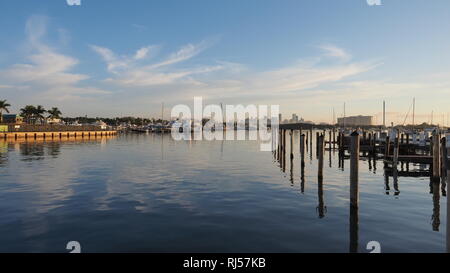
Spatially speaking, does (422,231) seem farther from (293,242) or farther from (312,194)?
(312,194)

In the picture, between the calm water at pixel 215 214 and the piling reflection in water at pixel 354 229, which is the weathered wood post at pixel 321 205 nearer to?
the calm water at pixel 215 214

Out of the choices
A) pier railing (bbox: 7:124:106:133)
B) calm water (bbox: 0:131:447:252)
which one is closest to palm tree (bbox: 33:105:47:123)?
pier railing (bbox: 7:124:106:133)

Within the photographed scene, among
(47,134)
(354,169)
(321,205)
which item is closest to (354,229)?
(354,169)

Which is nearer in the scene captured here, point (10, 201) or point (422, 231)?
point (422, 231)

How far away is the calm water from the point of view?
10.9 metres

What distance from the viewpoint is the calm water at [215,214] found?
1086 centimetres

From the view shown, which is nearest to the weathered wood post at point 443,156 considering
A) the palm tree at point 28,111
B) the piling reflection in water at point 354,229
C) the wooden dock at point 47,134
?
the piling reflection in water at point 354,229

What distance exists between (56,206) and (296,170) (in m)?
20.4

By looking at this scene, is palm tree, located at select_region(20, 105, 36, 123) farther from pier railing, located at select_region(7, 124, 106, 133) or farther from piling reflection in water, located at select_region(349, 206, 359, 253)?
piling reflection in water, located at select_region(349, 206, 359, 253)

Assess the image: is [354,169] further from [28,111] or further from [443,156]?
[28,111]

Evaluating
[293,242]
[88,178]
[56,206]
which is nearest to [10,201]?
[56,206]

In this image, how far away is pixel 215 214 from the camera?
14469 mm
